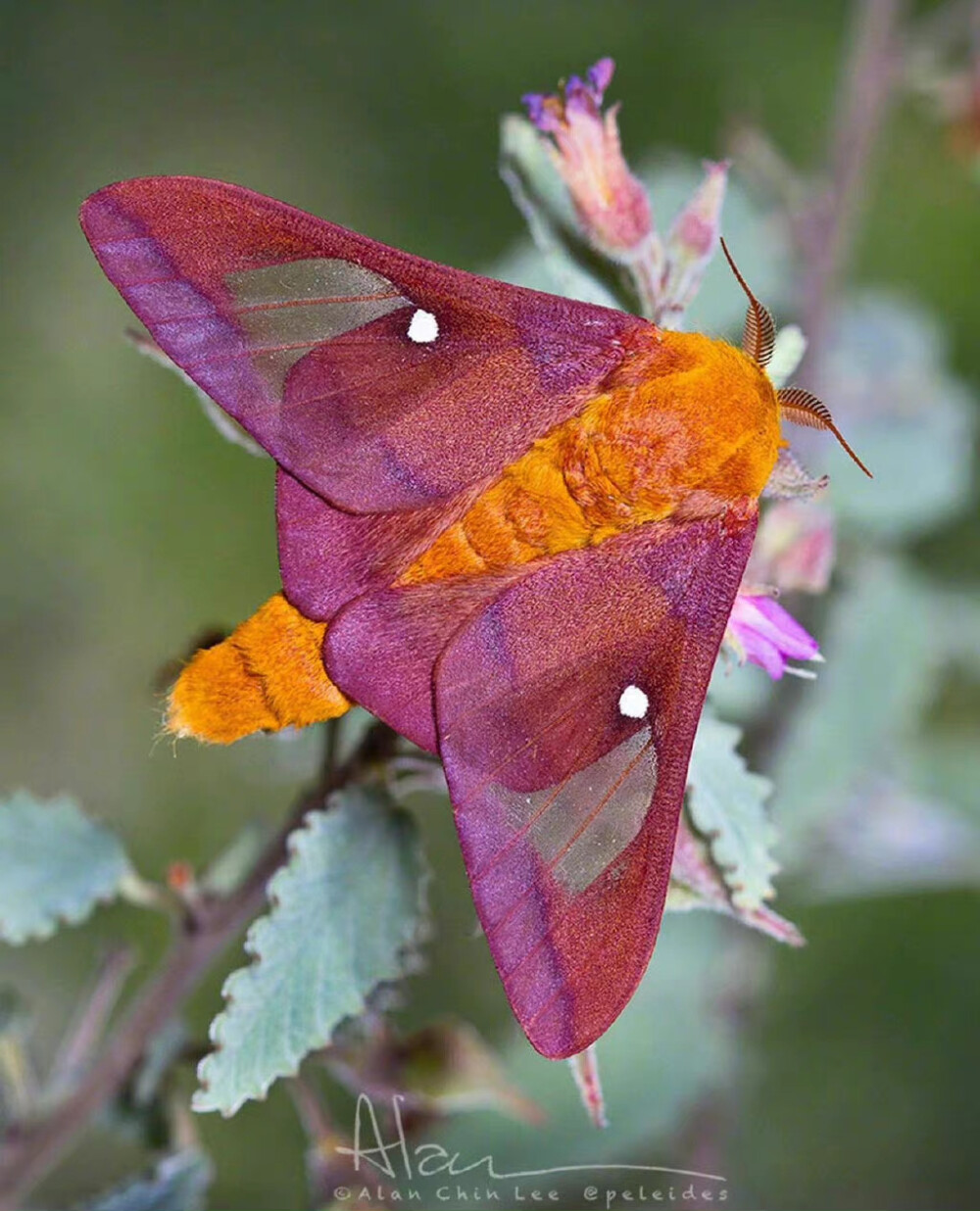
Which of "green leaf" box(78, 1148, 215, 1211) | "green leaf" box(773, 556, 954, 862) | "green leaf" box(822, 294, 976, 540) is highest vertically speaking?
"green leaf" box(78, 1148, 215, 1211)

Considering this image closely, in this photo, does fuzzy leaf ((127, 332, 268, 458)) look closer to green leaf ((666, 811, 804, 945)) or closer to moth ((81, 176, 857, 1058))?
moth ((81, 176, 857, 1058))

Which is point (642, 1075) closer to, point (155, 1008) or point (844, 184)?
point (155, 1008)

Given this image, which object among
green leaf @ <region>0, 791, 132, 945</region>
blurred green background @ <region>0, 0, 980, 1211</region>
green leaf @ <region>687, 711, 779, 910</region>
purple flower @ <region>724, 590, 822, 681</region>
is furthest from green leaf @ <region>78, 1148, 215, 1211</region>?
blurred green background @ <region>0, 0, 980, 1211</region>

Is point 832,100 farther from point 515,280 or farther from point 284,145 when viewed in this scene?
point 515,280

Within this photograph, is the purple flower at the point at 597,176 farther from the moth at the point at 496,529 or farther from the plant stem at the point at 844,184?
the plant stem at the point at 844,184

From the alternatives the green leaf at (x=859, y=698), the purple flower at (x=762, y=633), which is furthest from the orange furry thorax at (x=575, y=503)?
the green leaf at (x=859, y=698)

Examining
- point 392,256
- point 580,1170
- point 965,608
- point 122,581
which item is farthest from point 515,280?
point 122,581
